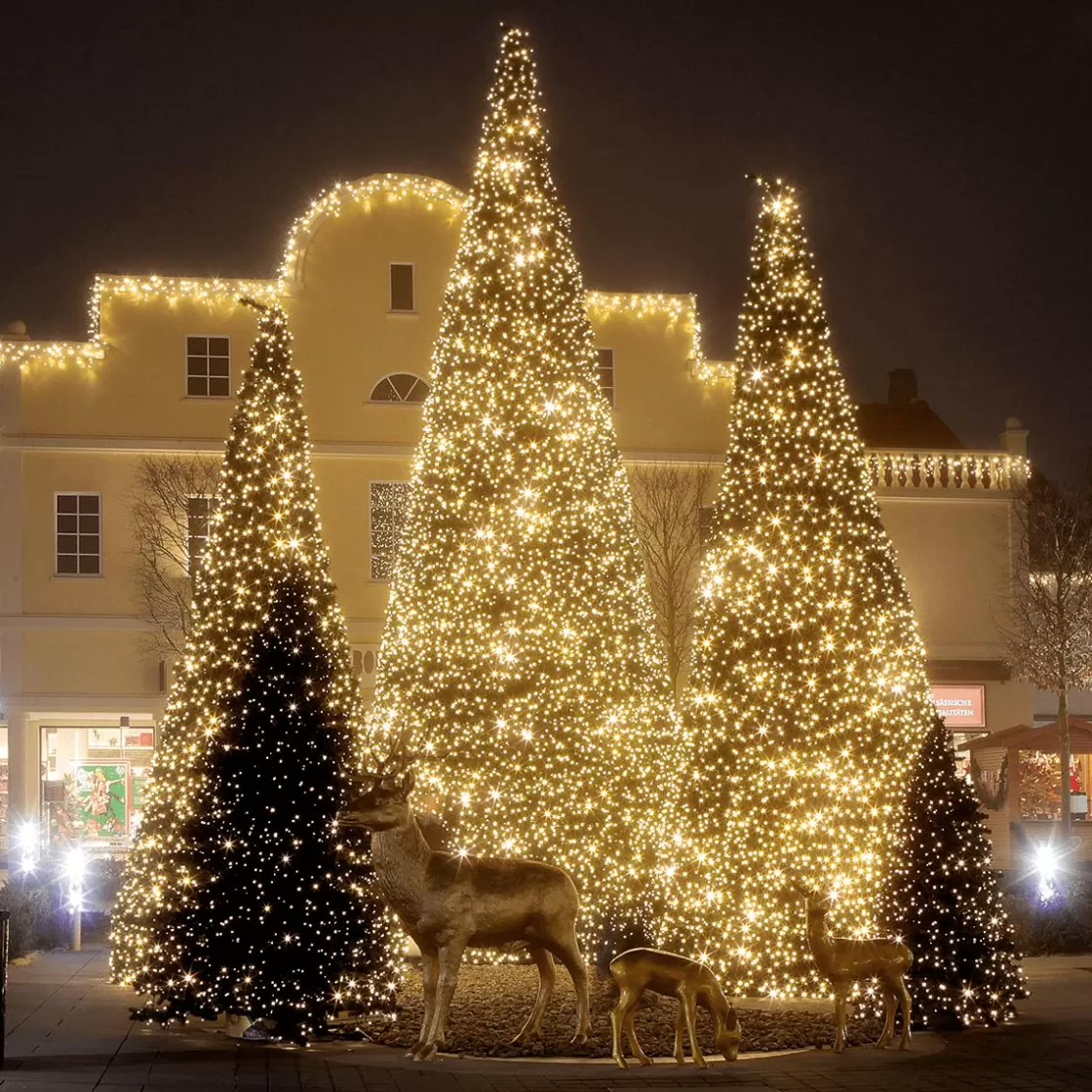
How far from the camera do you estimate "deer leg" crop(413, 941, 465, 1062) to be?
11.6 meters

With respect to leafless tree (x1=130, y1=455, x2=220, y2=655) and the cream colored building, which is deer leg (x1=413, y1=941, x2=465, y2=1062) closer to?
leafless tree (x1=130, y1=455, x2=220, y2=655)

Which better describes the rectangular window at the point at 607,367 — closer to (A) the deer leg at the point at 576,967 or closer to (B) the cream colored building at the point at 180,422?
(B) the cream colored building at the point at 180,422

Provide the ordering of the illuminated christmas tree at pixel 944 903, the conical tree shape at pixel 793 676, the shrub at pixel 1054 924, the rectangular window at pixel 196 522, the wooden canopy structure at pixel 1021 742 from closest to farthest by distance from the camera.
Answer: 1. the illuminated christmas tree at pixel 944 903
2. the conical tree shape at pixel 793 676
3. the shrub at pixel 1054 924
4. the rectangular window at pixel 196 522
5. the wooden canopy structure at pixel 1021 742

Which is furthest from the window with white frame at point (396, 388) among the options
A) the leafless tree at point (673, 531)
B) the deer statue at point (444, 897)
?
the deer statue at point (444, 897)

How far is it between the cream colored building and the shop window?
4 cm

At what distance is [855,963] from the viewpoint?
39.1 feet

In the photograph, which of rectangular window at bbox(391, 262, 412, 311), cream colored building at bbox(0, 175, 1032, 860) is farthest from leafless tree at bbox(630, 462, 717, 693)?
rectangular window at bbox(391, 262, 412, 311)

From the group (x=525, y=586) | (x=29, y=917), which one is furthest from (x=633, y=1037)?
(x=29, y=917)

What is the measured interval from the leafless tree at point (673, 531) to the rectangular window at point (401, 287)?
17.5 feet

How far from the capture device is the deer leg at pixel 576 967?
12.0m

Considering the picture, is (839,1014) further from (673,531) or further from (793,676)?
(673,531)

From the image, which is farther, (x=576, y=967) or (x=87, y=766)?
(x=87, y=766)

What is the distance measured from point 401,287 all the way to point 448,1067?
23163mm

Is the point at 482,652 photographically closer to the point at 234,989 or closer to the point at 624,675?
the point at 624,675
